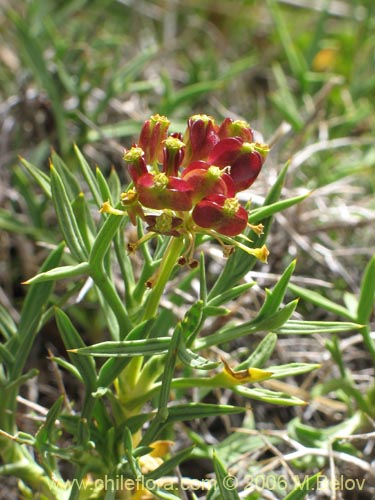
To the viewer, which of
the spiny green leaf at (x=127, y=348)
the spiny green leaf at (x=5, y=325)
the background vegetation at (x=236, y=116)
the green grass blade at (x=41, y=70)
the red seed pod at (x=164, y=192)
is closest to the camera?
the red seed pod at (x=164, y=192)

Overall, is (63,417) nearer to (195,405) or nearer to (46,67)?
(195,405)

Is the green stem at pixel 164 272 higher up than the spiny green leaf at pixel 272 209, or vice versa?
the spiny green leaf at pixel 272 209

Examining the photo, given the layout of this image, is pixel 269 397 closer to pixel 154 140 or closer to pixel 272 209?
pixel 272 209

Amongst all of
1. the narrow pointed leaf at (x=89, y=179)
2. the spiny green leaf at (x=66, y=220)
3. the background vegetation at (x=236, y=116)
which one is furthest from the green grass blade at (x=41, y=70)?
the spiny green leaf at (x=66, y=220)

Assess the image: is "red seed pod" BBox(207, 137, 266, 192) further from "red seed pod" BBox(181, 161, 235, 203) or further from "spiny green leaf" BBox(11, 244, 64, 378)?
"spiny green leaf" BBox(11, 244, 64, 378)

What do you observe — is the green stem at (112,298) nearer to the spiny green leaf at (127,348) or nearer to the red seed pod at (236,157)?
the spiny green leaf at (127,348)

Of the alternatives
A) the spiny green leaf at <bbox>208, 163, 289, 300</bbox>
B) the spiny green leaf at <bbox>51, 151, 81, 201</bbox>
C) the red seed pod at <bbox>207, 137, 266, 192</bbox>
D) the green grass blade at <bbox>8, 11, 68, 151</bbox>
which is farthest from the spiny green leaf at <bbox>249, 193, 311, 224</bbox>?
the green grass blade at <bbox>8, 11, 68, 151</bbox>

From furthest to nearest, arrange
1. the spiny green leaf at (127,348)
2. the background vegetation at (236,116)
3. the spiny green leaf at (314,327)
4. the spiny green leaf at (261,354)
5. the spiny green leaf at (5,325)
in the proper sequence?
the background vegetation at (236,116) → the spiny green leaf at (5,325) → the spiny green leaf at (261,354) → the spiny green leaf at (314,327) → the spiny green leaf at (127,348)

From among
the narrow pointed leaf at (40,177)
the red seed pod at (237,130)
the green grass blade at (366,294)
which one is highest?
the red seed pod at (237,130)

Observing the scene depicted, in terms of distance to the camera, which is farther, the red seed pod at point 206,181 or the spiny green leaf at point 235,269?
the spiny green leaf at point 235,269
